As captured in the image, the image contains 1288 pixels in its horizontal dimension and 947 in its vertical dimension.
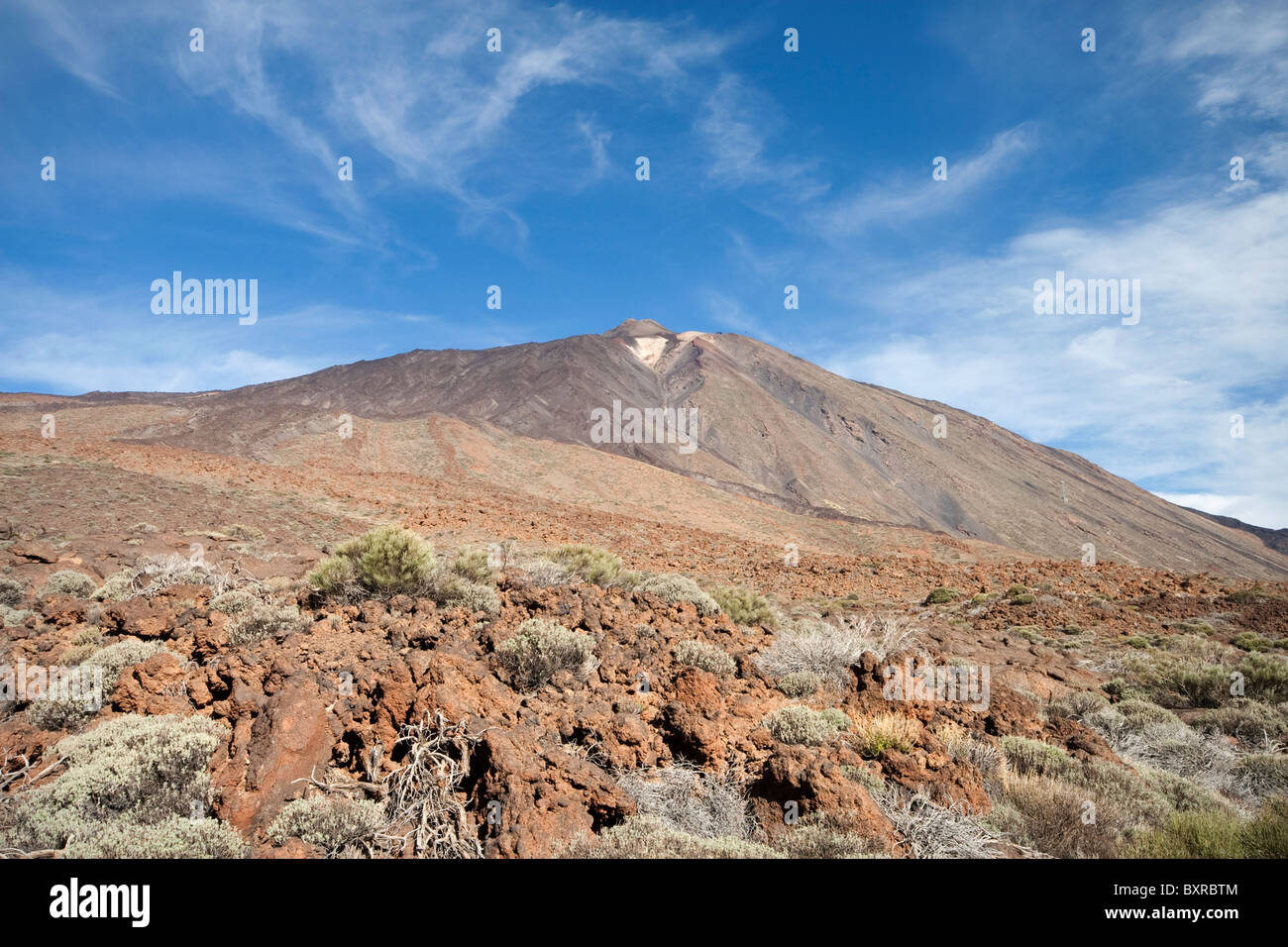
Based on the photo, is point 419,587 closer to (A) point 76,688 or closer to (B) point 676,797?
(A) point 76,688

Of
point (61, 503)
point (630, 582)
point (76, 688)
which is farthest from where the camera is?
point (61, 503)

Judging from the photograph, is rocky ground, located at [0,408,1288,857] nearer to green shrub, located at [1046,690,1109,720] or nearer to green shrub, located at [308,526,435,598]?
green shrub, located at [1046,690,1109,720]

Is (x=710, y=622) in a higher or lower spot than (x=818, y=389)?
lower

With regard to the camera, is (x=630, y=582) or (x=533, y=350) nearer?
(x=630, y=582)

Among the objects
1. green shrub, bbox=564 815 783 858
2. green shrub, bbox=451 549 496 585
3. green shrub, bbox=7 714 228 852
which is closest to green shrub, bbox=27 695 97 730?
green shrub, bbox=7 714 228 852

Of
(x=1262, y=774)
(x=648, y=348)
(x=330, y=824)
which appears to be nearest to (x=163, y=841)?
(x=330, y=824)
